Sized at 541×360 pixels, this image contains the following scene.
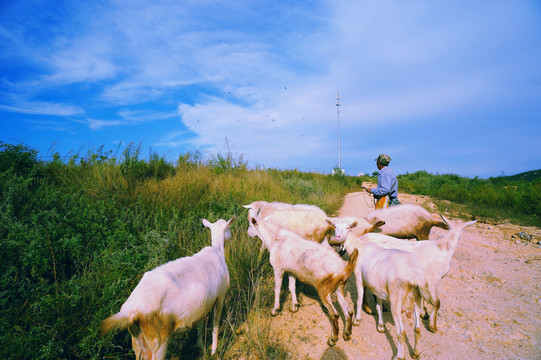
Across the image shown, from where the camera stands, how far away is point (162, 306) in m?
2.45

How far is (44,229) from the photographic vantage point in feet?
14.0

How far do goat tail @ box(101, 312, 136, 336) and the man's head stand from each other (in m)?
6.74

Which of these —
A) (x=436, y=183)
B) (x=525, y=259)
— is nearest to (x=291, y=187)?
(x=525, y=259)

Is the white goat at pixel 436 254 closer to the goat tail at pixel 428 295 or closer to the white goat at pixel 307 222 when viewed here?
the goat tail at pixel 428 295

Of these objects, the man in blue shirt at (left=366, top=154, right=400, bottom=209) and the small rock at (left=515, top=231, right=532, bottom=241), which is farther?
the small rock at (left=515, top=231, right=532, bottom=241)

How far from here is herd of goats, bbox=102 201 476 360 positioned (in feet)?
8.17

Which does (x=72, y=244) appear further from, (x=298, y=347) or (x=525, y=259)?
(x=525, y=259)

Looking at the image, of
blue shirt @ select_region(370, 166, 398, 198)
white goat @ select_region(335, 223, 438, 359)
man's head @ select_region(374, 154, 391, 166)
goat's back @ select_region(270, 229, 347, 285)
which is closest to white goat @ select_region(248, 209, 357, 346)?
goat's back @ select_region(270, 229, 347, 285)

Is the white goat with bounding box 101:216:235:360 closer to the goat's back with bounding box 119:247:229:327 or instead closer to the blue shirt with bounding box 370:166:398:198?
the goat's back with bounding box 119:247:229:327

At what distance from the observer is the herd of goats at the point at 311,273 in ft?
8.17

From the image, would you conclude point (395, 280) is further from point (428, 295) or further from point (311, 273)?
point (311, 273)

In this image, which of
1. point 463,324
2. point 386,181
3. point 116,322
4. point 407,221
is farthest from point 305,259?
point 386,181

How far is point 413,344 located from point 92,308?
14.9ft

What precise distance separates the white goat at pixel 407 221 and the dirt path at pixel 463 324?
45.0 inches
